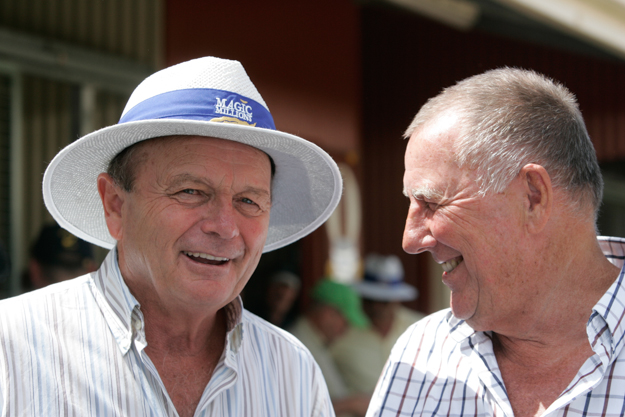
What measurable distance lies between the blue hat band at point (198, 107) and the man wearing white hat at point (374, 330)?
391cm

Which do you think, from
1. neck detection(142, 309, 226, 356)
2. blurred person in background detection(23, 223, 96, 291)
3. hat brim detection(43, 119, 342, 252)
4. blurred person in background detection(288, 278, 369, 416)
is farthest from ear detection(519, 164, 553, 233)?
blurred person in background detection(288, 278, 369, 416)

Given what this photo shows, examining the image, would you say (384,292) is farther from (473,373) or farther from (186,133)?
(186,133)

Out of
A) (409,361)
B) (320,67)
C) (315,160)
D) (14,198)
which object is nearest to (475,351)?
(409,361)

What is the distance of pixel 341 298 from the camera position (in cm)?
555

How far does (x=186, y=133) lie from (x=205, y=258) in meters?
0.35

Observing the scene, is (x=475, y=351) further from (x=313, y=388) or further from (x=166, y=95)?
(x=166, y=95)

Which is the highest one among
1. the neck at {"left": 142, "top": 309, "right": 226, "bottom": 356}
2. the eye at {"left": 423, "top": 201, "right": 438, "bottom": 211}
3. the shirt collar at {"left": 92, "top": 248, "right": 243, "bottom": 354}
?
the eye at {"left": 423, "top": 201, "right": 438, "bottom": 211}

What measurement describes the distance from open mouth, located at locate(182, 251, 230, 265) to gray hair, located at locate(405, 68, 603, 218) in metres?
0.72

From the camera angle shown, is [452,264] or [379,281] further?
[379,281]

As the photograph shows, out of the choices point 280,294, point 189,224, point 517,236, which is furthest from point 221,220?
point 280,294

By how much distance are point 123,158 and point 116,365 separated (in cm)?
59

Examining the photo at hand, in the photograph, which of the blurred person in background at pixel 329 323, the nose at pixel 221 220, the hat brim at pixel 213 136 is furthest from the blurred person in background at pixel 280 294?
the nose at pixel 221 220

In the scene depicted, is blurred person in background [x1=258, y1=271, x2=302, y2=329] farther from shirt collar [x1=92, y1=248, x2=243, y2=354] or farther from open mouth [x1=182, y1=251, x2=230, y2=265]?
open mouth [x1=182, y1=251, x2=230, y2=265]

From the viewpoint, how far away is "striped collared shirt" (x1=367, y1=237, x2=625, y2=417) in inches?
65.3
